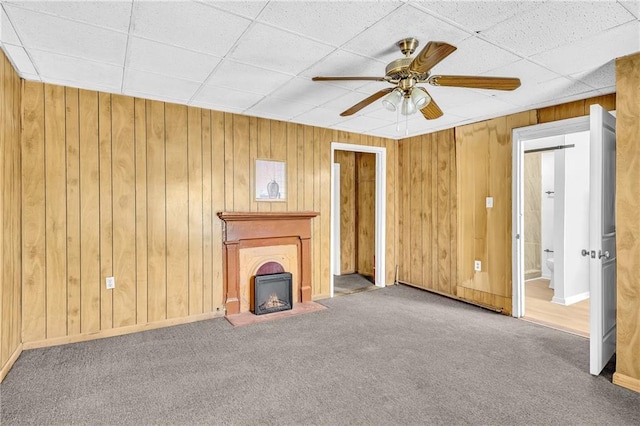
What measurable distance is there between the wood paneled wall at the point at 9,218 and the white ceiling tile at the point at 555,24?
10.7 feet

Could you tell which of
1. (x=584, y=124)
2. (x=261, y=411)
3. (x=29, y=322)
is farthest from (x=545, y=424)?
(x=29, y=322)

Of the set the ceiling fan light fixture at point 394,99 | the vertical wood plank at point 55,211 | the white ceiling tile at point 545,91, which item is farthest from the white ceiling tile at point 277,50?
the white ceiling tile at point 545,91

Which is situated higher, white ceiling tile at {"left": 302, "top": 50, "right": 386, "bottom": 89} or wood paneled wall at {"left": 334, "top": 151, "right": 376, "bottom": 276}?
white ceiling tile at {"left": 302, "top": 50, "right": 386, "bottom": 89}

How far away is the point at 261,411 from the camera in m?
2.01

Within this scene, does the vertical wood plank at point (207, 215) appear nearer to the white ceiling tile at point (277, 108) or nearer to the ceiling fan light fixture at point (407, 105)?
the white ceiling tile at point (277, 108)

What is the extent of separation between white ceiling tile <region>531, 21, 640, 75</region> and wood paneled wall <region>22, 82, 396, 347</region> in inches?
109

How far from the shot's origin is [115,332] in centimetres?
317

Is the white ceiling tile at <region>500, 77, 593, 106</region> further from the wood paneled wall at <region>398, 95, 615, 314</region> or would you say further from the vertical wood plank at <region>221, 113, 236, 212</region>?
the vertical wood plank at <region>221, 113, 236, 212</region>

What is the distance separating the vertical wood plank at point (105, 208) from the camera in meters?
3.13

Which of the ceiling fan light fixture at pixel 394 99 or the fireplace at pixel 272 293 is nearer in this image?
the ceiling fan light fixture at pixel 394 99

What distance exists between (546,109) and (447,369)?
9.32 feet

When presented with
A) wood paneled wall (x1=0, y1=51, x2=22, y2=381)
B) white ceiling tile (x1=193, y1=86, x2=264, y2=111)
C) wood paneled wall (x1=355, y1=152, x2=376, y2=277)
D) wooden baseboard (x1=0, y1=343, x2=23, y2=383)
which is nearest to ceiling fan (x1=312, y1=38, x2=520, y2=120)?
white ceiling tile (x1=193, y1=86, x2=264, y2=111)

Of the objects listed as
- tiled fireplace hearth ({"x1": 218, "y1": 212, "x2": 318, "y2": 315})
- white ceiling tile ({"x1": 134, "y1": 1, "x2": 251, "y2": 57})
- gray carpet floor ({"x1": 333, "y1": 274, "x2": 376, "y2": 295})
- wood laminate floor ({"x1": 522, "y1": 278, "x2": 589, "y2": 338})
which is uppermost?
white ceiling tile ({"x1": 134, "y1": 1, "x2": 251, "y2": 57})

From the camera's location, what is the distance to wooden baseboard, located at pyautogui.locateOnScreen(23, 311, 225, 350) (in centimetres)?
288
